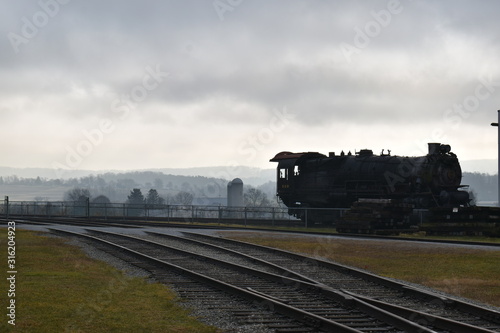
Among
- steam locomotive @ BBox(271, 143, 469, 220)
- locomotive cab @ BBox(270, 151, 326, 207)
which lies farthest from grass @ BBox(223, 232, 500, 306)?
locomotive cab @ BBox(270, 151, 326, 207)

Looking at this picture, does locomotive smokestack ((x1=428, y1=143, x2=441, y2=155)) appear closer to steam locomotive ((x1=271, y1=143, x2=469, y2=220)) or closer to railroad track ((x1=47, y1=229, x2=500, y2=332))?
steam locomotive ((x1=271, y1=143, x2=469, y2=220))

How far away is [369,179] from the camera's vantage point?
127ft

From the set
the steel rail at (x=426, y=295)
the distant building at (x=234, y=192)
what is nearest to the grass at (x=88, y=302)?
the steel rail at (x=426, y=295)

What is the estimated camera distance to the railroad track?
9.64 m

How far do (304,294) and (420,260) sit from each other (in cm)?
802

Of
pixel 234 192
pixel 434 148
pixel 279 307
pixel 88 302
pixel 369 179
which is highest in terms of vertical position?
pixel 434 148

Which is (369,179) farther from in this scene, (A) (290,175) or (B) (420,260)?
(B) (420,260)

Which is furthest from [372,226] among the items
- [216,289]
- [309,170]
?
[216,289]

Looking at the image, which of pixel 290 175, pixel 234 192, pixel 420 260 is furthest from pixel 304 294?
pixel 234 192

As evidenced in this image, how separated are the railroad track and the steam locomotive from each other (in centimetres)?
1704

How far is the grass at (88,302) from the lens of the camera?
387 inches

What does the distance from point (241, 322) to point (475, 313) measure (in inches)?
152

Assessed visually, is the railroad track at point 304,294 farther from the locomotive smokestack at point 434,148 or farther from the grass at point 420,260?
the locomotive smokestack at point 434,148

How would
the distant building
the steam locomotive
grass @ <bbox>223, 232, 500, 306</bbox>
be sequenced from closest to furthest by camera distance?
grass @ <bbox>223, 232, 500, 306</bbox>
the steam locomotive
the distant building
